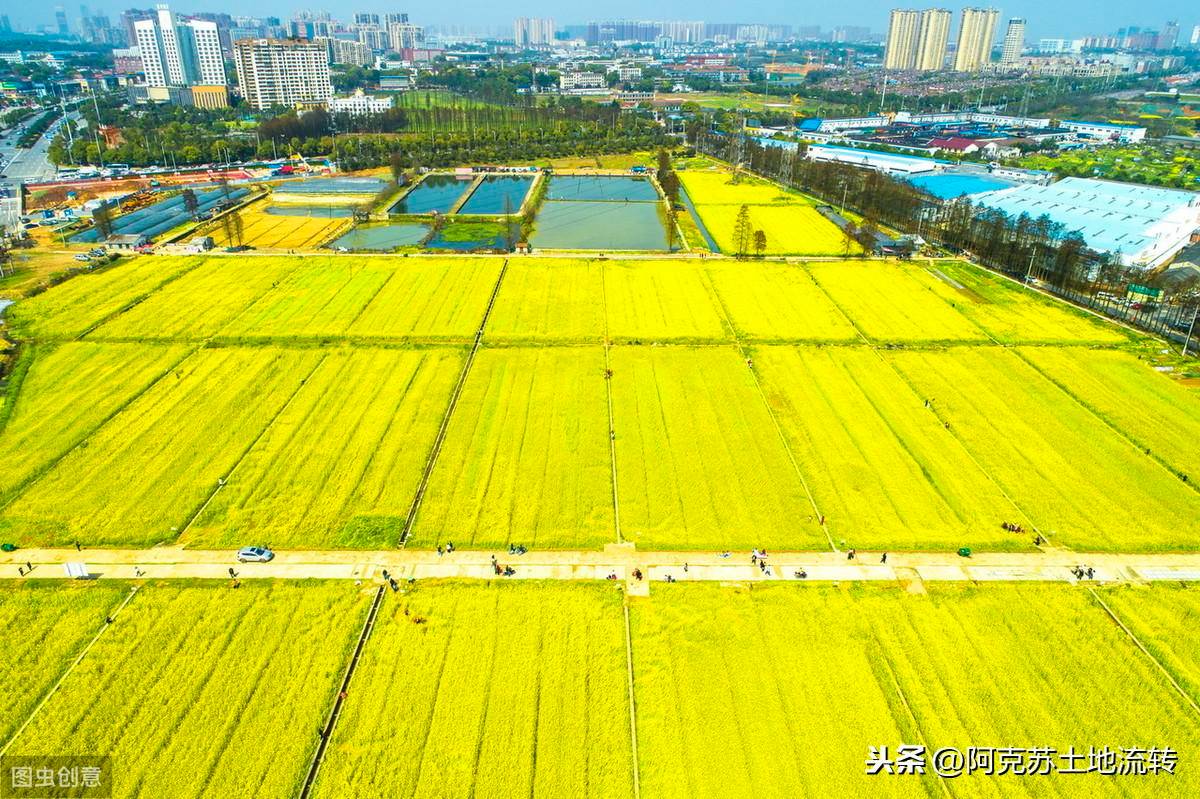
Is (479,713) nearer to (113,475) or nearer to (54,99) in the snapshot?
(113,475)

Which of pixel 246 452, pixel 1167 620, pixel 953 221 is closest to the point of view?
pixel 1167 620

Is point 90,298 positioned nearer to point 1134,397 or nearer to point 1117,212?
point 1134,397

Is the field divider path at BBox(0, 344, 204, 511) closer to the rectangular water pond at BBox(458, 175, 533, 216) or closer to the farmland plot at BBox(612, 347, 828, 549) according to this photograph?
the farmland plot at BBox(612, 347, 828, 549)

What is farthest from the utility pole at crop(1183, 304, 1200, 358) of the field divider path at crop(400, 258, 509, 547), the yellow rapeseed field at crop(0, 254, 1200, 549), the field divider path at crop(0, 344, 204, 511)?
the field divider path at crop(0, 344, 204, 511)

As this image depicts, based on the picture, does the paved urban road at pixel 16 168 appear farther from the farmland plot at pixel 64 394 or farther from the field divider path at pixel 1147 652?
the field divider path at pixel 1147 652

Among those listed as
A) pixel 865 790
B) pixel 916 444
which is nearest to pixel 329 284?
pixel 916 444

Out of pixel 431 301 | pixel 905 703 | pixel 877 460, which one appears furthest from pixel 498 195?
pixel 905 703

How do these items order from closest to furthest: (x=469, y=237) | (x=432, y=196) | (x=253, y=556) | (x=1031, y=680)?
(x=1031, y=680) < (x=253, y=556) < (x=469, y=237) < (x=432, y=196)

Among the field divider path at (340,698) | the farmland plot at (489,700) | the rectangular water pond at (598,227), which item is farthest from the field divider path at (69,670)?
the rectangular water pond at (598,227)
